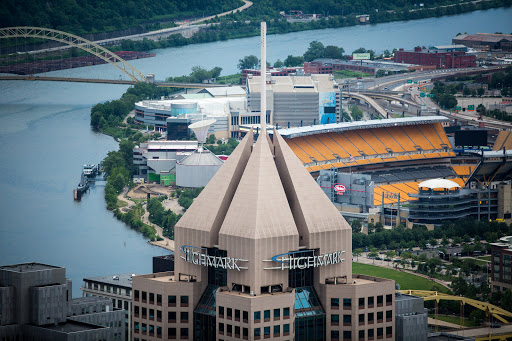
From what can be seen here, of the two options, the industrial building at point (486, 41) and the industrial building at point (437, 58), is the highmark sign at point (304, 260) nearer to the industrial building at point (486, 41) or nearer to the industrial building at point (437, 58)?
the industrial building at point (437, 58)

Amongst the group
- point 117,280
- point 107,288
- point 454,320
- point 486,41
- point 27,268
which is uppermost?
point 486,41

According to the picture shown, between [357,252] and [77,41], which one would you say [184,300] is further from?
[77,41]

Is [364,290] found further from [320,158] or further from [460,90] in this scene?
[460,90]

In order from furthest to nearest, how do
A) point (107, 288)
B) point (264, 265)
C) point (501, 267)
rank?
1. point (501, 267)
2. point (107, 288)
3. point (264, 265)

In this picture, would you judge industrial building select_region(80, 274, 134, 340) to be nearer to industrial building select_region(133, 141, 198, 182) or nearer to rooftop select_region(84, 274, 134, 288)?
rooftop select_region(84, 274, 134, 288)

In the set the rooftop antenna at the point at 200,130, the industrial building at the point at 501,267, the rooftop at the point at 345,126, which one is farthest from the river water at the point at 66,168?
the industrial building at the point at 501,267

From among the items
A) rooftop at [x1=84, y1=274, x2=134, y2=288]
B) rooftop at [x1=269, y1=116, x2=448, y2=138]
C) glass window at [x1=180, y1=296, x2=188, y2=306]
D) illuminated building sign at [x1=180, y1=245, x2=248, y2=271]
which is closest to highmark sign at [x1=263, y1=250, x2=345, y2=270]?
illuminated building sign at [x1=180, y1=245, x2=248, y2=271]

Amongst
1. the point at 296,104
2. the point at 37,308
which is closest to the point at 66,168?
the point at 296,104
